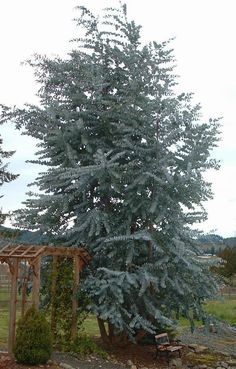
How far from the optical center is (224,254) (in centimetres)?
4484

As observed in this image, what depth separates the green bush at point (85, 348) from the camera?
12353mm

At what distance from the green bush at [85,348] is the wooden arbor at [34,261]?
21cm

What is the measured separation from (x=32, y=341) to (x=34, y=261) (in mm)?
1978

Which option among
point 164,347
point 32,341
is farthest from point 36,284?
point 164,347

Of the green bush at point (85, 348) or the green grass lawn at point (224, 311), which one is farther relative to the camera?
the green grass lawn at point (224, 311)

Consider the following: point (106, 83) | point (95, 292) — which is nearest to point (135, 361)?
point (95, 292)

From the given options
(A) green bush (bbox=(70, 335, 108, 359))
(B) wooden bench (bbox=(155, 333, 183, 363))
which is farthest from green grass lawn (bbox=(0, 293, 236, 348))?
(B) wooden bench (bbox=(155, 333, 183, 363))

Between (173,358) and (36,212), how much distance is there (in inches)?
194

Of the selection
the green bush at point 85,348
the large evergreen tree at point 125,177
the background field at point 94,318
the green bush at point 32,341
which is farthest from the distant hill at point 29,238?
the green bush at point 32,341

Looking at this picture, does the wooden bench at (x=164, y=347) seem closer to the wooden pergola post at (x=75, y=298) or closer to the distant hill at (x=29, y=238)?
the wooden pergola post at (x=75, y=298)

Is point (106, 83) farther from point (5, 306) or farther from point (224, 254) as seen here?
point (224, 254)

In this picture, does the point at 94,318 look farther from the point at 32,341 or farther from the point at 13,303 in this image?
the point at 32,341

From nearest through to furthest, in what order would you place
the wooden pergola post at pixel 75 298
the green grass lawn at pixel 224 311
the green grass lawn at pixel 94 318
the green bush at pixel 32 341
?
the green bush at pixel 32 341 → the wooden pergola post at pixel 75 298 → the green grass lawn at pixel 94 318 → the green grass lawn at pixel 224 311

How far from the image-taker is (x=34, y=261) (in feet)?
38.7
